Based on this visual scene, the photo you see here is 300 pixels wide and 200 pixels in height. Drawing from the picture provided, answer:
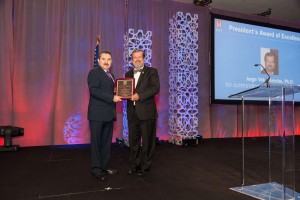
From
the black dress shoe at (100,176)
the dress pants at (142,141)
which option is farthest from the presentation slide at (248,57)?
the black dress shoe at (100,176)

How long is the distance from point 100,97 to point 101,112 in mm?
174

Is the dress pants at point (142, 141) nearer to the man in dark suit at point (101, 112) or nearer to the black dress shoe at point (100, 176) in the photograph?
the man in dark suit at point (101, 112)

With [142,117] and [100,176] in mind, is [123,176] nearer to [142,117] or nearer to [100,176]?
[100,176]

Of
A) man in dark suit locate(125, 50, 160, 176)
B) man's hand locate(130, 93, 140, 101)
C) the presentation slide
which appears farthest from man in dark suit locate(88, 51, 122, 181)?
the presentation slide

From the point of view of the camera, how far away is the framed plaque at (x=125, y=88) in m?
2.99

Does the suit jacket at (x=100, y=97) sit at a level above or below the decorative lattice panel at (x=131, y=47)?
below

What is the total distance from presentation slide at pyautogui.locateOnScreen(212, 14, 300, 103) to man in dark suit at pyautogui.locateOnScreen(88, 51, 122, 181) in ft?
12.1

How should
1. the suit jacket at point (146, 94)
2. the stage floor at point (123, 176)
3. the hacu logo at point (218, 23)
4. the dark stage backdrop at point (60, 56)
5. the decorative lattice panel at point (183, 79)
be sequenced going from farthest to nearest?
the hacu logo at point (218, 23) → the decorative lattice panel at point (183, 79) → the dark stage backdrop at point (60, 56) → the suit jacket at point (146, 94) → the stage floor at point (123, 176)

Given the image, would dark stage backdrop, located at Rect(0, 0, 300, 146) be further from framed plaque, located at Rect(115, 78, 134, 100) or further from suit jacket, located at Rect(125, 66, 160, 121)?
framed plaque, located at Rect(115, 78, 134, 100)

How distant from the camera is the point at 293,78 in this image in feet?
22.8

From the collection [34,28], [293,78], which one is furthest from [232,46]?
[34,28]

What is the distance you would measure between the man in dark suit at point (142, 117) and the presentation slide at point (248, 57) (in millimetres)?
3276

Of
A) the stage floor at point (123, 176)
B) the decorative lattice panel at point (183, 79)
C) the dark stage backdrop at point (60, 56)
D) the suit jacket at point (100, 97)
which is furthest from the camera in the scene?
the decorative lattice panel at point (183, 79)

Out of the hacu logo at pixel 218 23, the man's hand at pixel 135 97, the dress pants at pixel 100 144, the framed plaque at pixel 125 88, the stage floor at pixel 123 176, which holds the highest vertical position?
the hacu logo at pixel 218 23
